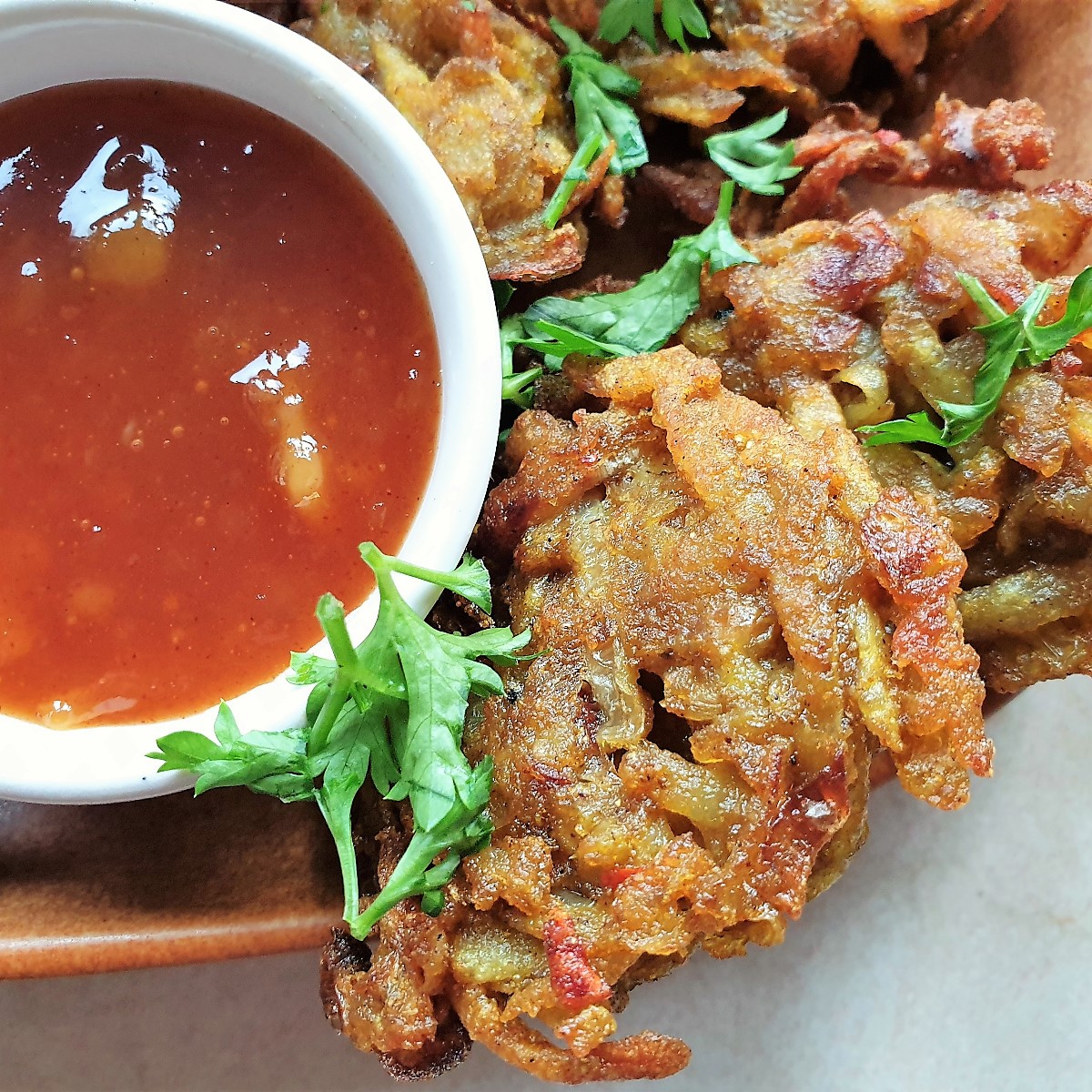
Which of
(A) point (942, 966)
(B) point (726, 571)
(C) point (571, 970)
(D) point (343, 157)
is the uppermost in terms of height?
(D) point (343, 157)

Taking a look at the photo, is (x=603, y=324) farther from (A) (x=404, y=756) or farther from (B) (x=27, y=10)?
(B) (x=27, y=10)

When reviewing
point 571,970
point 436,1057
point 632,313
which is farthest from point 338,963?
point 632,313

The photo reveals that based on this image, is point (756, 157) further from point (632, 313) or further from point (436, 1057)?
point (436, 1057)

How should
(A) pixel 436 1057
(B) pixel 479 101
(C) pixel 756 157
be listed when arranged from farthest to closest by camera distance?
(C) pixel 756 157
(B) pixel 479 101
(A) pixel 436 1057

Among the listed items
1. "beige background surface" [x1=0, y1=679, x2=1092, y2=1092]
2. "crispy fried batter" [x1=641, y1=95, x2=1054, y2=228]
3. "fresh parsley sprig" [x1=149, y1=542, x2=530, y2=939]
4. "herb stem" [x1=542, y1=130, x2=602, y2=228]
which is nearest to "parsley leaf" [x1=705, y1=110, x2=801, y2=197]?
"crispy fried batter" [x1=641, y1=95, x2=1054, y2=228]

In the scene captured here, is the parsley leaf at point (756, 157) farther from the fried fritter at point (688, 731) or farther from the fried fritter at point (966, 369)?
the fried fritter at point (688, 731)

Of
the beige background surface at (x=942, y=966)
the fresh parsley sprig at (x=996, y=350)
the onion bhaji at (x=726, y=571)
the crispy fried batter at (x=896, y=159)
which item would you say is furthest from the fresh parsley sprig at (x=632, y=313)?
the beige background surface at (x=942, y=966)

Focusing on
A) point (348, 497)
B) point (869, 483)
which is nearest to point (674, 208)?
point (869, 483)
